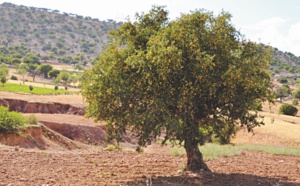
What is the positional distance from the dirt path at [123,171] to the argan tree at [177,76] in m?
1.73

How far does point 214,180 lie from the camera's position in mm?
16422

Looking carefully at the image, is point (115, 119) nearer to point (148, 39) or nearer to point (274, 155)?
point (148, 39)

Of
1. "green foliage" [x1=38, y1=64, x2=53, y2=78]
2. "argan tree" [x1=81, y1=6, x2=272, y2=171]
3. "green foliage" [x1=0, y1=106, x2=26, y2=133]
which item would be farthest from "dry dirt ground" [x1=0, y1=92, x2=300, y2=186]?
"green foliage" [x1=38, y1=64, x2=53, y2=78]

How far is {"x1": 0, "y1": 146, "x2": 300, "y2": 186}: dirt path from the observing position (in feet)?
50.9

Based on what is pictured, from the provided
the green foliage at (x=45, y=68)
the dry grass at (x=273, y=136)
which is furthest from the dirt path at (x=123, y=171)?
the green foliage at (x=45, y=68)

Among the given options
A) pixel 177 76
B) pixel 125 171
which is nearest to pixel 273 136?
pixel 125 171

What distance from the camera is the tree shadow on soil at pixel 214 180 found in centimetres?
1570

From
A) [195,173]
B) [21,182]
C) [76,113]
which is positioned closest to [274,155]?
[195,173]

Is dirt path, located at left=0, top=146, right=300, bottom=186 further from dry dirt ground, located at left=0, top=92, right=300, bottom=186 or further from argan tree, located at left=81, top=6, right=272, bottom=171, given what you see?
argan tree, located at left=81, top=6, right=272, bottom=171

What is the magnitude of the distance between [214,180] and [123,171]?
4.19 m

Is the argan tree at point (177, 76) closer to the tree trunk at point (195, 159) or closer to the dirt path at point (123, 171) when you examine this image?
the tree trunk at point (195, 159)

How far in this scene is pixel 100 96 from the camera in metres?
16.5

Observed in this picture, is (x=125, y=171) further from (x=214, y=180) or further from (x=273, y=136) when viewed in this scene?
(x=273, y=136)

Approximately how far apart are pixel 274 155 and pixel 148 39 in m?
17.2
